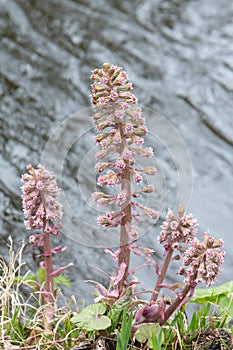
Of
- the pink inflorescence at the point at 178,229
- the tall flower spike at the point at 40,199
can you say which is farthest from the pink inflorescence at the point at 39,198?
the pink inflorescence at the point at 178,229

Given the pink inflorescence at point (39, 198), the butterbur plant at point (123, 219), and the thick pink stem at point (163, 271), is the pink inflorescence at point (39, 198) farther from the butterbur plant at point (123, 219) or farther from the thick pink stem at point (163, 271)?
the thick pink stem at point (163, 271)

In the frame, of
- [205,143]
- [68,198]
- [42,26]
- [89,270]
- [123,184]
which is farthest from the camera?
[42,26]

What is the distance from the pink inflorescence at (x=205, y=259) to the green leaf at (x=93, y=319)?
24 centimetres

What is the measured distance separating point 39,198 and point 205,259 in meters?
0.42

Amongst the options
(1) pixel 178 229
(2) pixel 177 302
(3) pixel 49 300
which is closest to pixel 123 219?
(1) pixel 178 229

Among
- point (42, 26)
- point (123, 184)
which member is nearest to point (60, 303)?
point (123, 184)

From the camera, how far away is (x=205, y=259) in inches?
58.7

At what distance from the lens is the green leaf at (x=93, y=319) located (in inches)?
61.9

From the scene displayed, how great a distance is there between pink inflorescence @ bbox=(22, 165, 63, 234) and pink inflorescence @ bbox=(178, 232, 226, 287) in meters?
0.34

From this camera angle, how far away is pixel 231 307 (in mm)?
1772

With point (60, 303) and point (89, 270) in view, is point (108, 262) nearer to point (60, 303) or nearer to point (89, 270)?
point (89, 270)

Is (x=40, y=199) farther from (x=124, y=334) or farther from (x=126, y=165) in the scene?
(x=124, y=334)

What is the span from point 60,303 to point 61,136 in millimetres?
993

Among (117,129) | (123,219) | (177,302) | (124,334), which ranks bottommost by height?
(124,334)
